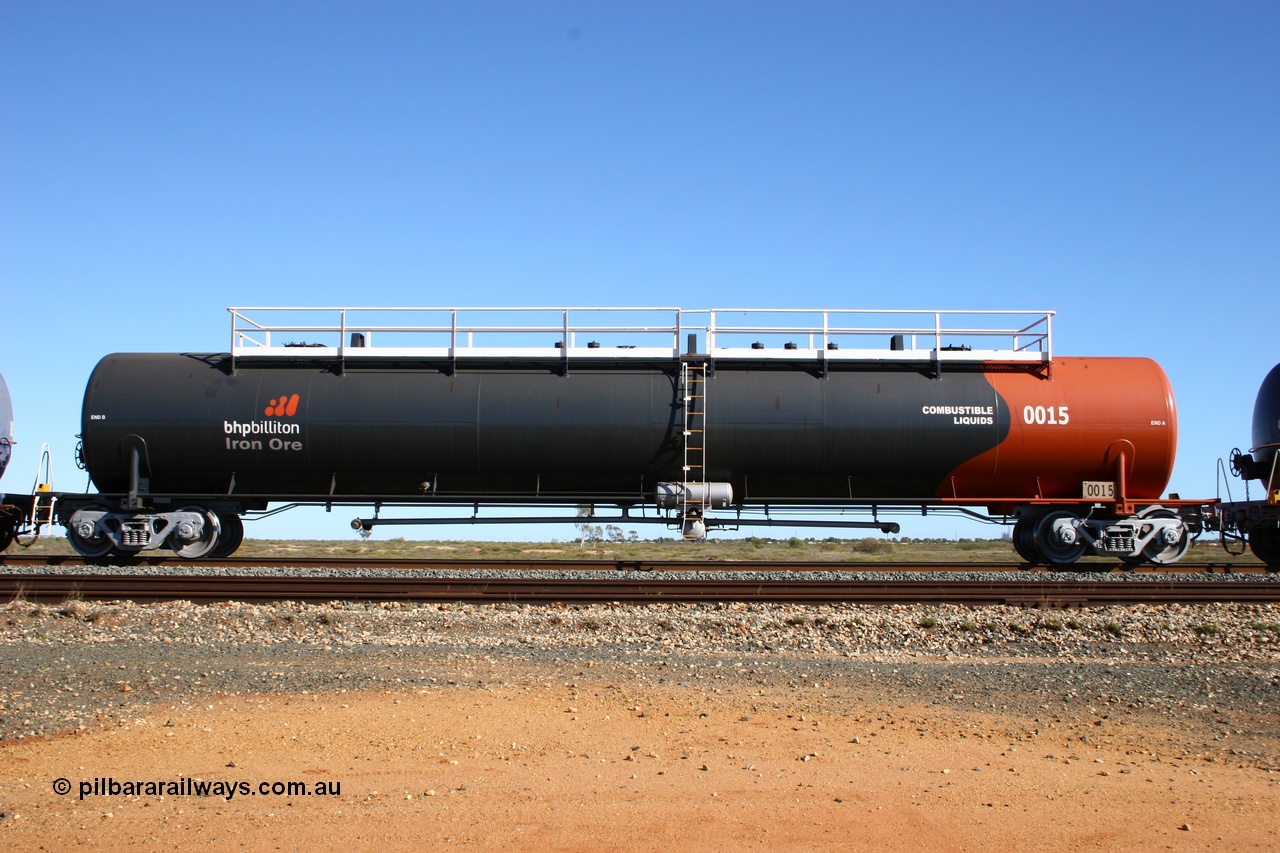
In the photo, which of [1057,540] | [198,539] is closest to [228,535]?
[198,539]

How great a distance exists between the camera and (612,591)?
1278 centimetres

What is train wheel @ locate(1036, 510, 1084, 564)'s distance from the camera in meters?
15.6

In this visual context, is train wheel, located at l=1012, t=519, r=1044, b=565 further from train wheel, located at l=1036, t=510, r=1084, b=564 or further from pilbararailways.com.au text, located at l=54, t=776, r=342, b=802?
pilbararailways.com.au text, located at l=54, t=776, r=342, b=802

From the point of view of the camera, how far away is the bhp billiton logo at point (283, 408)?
50.7ft

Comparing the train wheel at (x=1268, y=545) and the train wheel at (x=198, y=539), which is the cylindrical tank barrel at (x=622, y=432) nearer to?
the train wheel at (x=198, y=539)

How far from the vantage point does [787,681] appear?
26.5ft

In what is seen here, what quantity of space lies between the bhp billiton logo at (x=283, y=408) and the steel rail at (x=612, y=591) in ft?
10.2

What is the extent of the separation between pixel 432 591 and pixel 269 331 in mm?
6417

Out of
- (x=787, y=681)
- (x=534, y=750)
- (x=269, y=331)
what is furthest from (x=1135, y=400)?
(x=269, y=331)

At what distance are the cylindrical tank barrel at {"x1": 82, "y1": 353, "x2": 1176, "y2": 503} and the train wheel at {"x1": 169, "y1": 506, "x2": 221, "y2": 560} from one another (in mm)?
423

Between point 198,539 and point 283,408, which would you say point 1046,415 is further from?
point 198,539

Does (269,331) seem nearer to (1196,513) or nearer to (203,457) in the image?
(203,457)

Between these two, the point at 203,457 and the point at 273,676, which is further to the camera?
the point at 203,457

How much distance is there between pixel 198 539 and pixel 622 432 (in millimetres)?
7736
